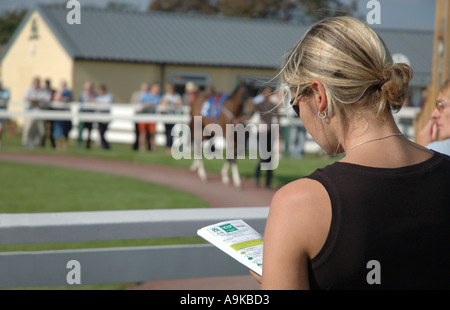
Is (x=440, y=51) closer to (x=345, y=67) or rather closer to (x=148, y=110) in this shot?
(x=345, y=67)

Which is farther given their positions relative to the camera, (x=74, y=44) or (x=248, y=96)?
(x=74, y=44)

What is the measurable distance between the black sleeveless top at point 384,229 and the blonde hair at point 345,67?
191 mm

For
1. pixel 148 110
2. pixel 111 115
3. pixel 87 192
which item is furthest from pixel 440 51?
pixel 148 110

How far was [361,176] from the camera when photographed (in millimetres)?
1492

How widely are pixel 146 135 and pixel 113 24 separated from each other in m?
16.6

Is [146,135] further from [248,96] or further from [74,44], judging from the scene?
[74,44]

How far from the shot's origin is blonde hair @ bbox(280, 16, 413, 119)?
1.54 meters

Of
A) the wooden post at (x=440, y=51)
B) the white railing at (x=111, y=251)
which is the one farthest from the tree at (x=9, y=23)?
the white railing at (x=111, y=251)

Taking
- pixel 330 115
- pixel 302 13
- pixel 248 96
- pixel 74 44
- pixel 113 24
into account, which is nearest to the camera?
pixel 330 115

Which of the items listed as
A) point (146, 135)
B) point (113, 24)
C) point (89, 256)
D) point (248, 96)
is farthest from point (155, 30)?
point (89, 256)

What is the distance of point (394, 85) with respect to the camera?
1601mm

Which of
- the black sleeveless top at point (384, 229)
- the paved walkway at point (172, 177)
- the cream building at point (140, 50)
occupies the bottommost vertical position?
the paved walkway at point (172, 177)

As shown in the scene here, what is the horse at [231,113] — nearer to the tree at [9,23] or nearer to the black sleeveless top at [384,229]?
the black sleeveless top at [384,229]

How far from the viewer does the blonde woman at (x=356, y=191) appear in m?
1.45
